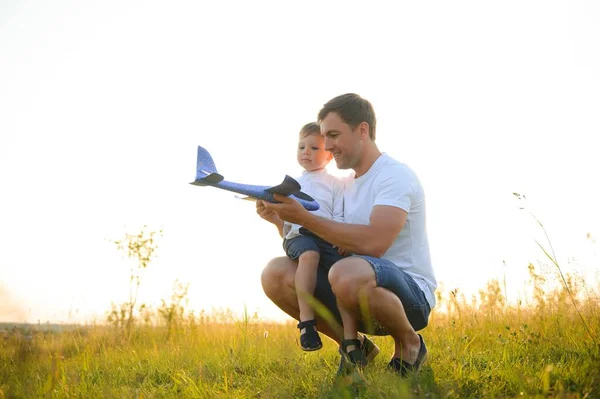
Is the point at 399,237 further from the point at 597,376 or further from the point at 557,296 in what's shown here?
the point at 557,296

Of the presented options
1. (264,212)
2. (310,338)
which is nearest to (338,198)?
(264,212)

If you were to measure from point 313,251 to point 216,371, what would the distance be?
119 cm

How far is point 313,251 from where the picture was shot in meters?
3.96

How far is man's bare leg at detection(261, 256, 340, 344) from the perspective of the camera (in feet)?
13.5

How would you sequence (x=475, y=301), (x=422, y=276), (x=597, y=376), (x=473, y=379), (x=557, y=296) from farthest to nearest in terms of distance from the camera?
(x=475, y=301) → (x=557, y=296) → (x=422, y=276) → (x=473, y=379) → (x=597, y=376)

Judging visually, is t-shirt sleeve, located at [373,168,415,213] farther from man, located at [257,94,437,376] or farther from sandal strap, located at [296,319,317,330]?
sandal strap, located at [296,319,317,330]

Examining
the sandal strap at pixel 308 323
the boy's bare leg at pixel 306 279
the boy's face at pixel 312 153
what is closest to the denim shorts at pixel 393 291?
the boy's bare leg at pixel 306 279

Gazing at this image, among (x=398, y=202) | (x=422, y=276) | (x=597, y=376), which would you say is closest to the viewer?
(x=597, y=376)

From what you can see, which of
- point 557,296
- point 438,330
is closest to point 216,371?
point 438,330

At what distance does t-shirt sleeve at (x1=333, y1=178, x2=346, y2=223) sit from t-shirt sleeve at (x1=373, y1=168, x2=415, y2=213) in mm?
531

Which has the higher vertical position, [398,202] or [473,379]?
[398,202]

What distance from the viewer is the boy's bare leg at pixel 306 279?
12.6 feet

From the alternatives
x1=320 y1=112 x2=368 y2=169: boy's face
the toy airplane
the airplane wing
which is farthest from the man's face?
the airplane wing

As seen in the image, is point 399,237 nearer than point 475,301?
Yes
